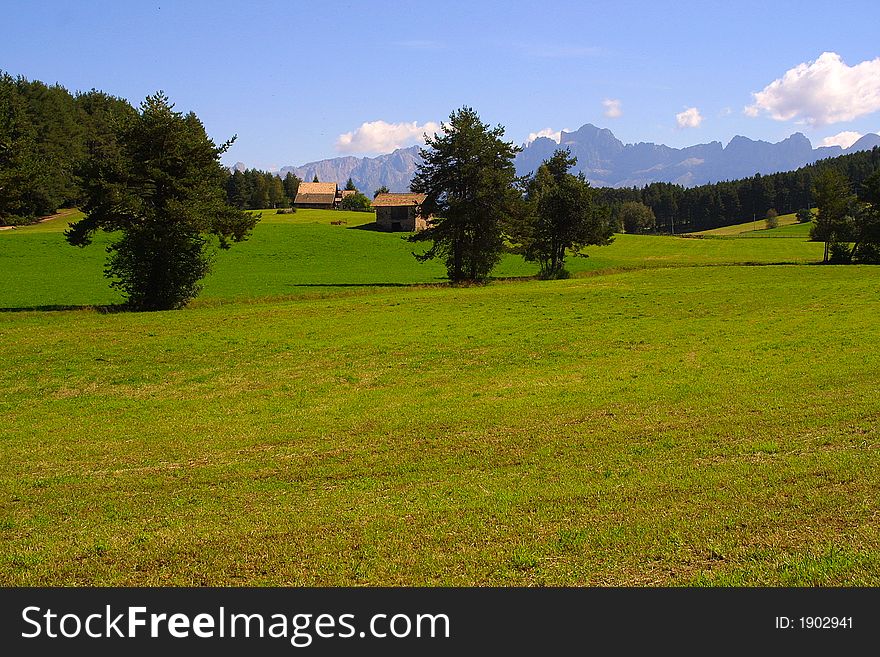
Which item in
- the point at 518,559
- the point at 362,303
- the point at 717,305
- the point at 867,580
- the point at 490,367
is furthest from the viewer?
the point at 362,303

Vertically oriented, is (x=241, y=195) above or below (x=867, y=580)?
above

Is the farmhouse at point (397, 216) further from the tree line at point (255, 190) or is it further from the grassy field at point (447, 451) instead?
the grassy field at point (447, 451)

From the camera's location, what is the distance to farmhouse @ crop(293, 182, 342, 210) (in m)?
182

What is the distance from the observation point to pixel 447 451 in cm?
1381

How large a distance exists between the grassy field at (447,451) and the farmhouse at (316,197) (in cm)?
15043

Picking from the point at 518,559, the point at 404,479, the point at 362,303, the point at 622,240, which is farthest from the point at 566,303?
the point at 622,240

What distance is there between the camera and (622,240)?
13475cm

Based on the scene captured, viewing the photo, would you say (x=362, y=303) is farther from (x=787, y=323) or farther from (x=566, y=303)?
(x=787, y=323)

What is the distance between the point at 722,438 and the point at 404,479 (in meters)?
6.49

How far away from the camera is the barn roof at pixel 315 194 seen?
182 metres

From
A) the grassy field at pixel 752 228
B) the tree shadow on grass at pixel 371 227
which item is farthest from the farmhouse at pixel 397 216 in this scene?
the grassy field at pixel 752 228

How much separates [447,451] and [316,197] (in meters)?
176

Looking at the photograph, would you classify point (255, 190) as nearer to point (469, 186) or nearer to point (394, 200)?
point (394, 200)

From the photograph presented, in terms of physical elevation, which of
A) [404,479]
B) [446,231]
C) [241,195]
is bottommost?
[404,479]
